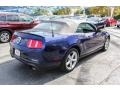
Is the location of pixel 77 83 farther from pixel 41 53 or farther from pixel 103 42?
pixel 103 42

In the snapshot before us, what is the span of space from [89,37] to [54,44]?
5.58 ft

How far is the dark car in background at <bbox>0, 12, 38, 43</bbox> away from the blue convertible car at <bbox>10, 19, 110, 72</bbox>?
4377 mm

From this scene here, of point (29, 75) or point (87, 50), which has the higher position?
point (87, 50)

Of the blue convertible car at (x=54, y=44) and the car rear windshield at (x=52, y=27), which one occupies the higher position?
the car rear windshield at (x=52, y=27)

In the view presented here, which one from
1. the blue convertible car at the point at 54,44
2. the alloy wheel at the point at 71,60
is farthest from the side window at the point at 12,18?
the alloy wheel at the point at 71,60

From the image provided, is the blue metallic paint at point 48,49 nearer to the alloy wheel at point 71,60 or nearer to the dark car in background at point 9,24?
the alloy wheel at point 71,60

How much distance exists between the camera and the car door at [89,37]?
5812mm

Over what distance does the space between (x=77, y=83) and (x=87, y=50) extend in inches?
65.6

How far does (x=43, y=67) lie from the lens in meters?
4.58

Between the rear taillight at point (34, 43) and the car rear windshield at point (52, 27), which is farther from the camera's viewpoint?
the car rear windshield at point (52, 27)

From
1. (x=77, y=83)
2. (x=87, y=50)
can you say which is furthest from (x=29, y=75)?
(x=87, y=50)

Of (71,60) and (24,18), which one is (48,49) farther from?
(24,18)

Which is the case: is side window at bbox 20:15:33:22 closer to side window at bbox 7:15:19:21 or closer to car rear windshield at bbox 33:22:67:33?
side window at bbox 7:15:19:21
